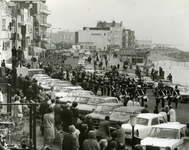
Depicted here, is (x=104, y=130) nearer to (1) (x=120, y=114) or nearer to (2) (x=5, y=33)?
(1) (x=120, y=114)

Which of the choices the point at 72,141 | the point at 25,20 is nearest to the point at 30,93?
the point at 72,141

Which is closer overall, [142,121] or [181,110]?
[142,121]

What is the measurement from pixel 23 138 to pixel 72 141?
170 cm

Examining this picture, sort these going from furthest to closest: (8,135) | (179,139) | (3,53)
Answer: (3,53) < (179,139) < (8,135)

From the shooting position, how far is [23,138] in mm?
12641

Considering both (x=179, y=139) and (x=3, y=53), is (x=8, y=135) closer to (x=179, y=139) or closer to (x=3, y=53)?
(x=179, y=139)

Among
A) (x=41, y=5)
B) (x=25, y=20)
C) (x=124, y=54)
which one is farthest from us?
(x=124, y=54)

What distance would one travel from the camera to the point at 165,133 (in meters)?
15.6

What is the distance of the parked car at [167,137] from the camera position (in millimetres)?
14664

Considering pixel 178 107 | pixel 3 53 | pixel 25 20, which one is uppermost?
pixel 25 20

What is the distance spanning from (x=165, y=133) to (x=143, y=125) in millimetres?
2285

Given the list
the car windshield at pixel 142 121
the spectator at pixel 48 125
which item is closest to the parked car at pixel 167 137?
the car windshield at pixel 142 121

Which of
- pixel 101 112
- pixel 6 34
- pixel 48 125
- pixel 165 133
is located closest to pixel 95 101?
pixel 101 112

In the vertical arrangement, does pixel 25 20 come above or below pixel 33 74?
above
